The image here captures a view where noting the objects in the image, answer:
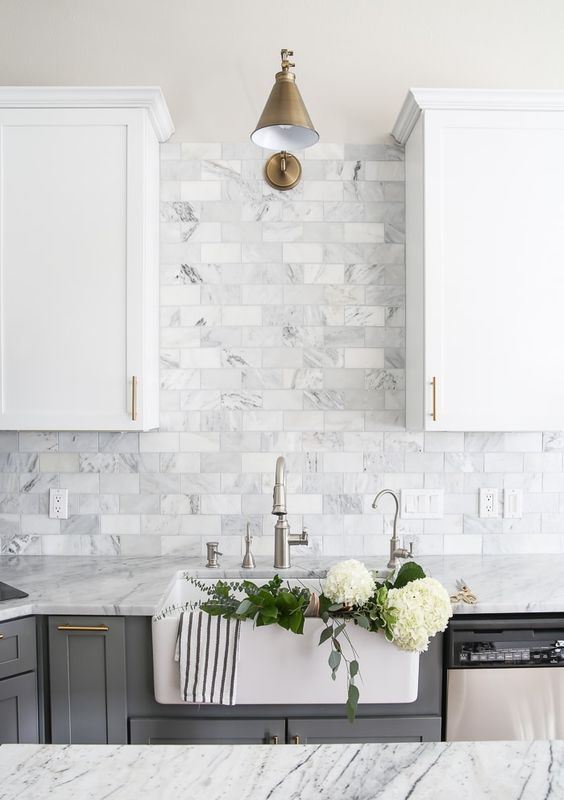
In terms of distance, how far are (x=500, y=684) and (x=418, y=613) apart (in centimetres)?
49

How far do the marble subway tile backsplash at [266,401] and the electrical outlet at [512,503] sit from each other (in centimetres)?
3

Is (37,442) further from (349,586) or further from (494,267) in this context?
(494,267)

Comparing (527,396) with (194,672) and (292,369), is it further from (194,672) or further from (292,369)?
(194,672)

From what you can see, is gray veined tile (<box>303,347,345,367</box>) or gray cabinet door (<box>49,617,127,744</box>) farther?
gray veined tile (<box>303,347,345,367</box>)

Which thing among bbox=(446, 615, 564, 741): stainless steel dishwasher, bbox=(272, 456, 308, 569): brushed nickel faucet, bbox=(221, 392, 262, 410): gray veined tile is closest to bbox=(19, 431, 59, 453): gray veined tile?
bbox=(221, 392, 262, 410): gray veined tile

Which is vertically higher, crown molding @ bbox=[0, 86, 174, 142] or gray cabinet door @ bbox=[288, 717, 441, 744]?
crown molding @ bbox=[0, 86, 174, 142]

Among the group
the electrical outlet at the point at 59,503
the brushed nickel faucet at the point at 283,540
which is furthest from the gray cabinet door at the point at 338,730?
the electrical outlet at the point at 59,503

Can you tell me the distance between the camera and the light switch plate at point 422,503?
8.09ft

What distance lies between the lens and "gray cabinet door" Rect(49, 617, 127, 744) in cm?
181

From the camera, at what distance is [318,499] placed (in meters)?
2.46

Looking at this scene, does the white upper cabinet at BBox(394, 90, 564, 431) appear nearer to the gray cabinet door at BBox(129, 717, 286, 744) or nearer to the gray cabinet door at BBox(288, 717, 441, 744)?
the gray cabinet door at BBox(288, 717, 441, 744)

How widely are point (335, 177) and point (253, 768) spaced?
2.10m

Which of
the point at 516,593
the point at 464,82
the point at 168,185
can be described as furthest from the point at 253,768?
the point at 464,82

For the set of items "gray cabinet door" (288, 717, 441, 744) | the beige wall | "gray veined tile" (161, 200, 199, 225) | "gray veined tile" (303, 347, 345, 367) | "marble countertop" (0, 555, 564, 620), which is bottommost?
"gray cabinet door" (288, 717, 441, 744)
